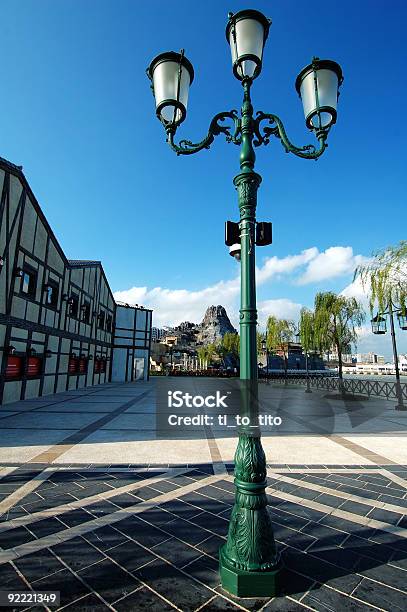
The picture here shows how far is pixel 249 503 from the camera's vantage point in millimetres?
2400

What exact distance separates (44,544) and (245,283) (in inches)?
122

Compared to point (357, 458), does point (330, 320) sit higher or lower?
higher

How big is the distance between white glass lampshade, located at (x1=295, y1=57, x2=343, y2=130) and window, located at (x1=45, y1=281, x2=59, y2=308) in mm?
14570

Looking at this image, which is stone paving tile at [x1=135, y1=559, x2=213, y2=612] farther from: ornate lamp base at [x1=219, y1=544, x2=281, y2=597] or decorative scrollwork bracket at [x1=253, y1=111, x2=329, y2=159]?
decorative scrollwork bracket at [x1=253, y1=111, x2=329, y2=159]

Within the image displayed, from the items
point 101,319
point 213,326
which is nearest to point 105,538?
point 101,319

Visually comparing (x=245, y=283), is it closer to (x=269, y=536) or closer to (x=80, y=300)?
(x=269, y=536)

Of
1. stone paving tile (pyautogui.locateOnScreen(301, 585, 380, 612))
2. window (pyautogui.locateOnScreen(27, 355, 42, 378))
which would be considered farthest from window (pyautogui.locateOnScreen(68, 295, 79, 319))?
stone paving tile (pyautogui.locateOnScreen(301, 585, 380, 612))

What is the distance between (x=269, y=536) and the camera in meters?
2.41

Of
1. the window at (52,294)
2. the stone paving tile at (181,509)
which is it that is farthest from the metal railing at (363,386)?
the window at (52,294)

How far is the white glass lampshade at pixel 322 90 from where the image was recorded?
2.97m

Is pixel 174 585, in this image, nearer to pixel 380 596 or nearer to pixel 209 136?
pixel 380 596

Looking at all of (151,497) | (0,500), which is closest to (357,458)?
(151,497)

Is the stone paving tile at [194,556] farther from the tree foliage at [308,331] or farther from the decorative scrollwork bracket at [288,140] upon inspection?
the tree foliage at [308,331]

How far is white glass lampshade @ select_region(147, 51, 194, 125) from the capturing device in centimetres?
296
